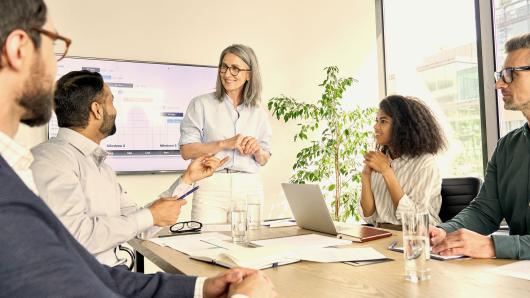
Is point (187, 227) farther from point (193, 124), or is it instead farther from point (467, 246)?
point (467, 246)

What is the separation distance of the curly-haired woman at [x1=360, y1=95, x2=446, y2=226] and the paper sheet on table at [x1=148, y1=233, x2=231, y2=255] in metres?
0.98

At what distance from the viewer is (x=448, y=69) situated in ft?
13.9

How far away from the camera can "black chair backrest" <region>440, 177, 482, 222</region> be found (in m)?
2.49

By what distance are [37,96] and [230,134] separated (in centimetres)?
197

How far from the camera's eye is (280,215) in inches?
177

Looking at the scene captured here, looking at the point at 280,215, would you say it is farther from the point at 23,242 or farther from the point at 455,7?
the point at 23,242

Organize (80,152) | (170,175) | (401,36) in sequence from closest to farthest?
(80,152)
(170,175)
(401,36)

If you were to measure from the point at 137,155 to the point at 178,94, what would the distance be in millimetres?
628

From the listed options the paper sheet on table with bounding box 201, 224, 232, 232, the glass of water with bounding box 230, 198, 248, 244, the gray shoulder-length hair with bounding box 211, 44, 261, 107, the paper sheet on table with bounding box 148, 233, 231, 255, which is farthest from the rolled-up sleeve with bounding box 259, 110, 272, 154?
the glass of water with bounding box 230, 198, 248, 244

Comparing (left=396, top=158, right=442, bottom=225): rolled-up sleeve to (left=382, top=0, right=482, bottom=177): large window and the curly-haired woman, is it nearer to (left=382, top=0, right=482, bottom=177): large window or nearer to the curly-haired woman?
the curly-haired woman

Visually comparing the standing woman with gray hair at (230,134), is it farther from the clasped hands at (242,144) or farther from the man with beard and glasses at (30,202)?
the man with beard and glasses at (30,202)

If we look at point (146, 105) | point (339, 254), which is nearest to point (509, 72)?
point (339, 254)

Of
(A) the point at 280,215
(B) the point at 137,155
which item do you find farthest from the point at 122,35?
(A) the point at 280,215

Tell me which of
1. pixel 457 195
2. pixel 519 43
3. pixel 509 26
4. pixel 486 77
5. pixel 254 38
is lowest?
pixel 457 195
